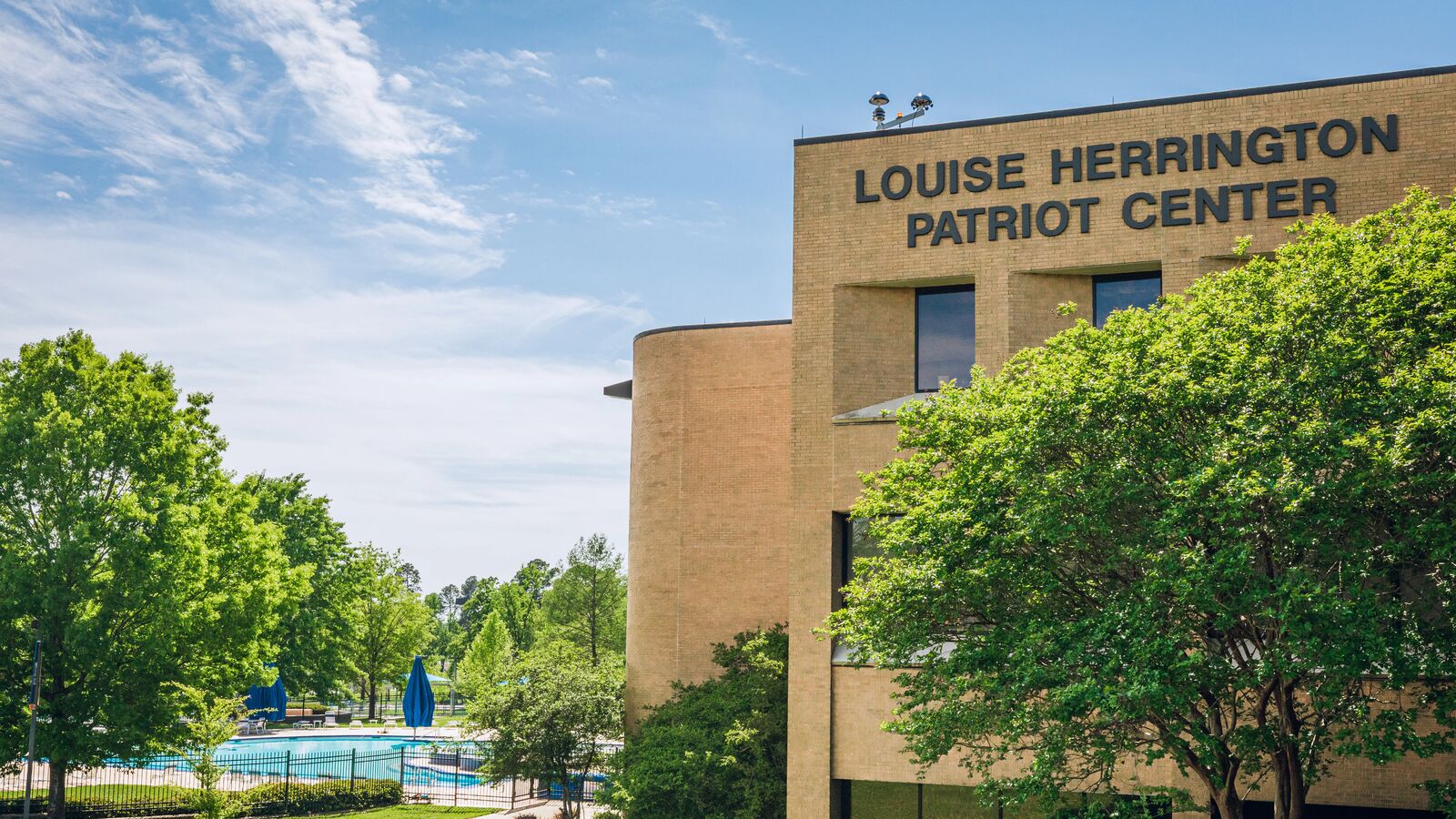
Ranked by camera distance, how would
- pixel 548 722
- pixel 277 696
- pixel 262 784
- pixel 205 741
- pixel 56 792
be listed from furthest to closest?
pixel 277 696 → pixel 262 784 → pixel 205 741 → pixel 56 792 → pixel 548 722

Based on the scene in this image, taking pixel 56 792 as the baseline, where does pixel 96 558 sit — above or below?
above

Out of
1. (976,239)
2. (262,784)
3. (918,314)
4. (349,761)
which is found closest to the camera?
(976,239)

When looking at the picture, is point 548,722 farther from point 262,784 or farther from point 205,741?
point 262,784

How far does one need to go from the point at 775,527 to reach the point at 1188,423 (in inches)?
599

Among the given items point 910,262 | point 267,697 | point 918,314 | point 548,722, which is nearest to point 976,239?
point 910,262

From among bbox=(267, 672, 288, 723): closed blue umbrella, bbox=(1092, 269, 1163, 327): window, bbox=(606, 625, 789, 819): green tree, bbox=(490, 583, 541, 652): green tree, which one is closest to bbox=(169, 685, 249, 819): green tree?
bbox=(606, 625, 789, 819): green tree

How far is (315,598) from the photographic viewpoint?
201 feet

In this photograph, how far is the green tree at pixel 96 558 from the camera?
29.0 m

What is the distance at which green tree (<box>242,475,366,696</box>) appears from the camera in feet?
196

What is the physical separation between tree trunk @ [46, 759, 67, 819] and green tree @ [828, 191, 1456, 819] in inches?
893

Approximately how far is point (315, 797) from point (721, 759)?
16.1 metres

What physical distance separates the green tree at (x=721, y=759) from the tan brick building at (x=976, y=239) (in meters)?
1.47

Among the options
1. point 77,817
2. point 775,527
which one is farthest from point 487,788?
point 775,527

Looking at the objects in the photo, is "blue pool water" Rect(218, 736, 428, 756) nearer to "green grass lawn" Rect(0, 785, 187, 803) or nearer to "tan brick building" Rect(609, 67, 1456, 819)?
"green grass lawn" Rect(0, 785, 187, 803)
